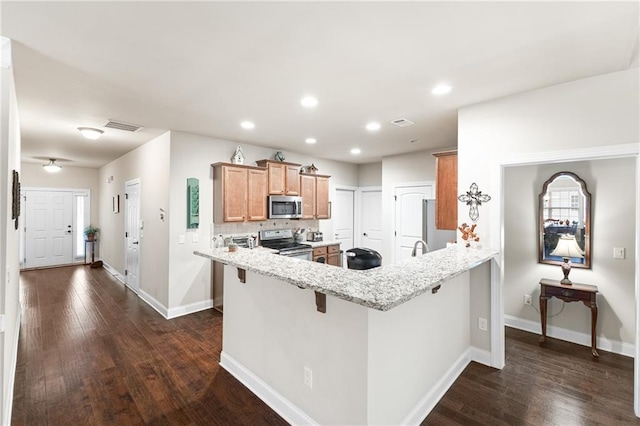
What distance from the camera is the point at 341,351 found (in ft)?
6.10

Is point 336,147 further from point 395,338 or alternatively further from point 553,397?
point 553,397

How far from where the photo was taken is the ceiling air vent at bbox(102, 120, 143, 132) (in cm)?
383

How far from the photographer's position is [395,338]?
1.93m

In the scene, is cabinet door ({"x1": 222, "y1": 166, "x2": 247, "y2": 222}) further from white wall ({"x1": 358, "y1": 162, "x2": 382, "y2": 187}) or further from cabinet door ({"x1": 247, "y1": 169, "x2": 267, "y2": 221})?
white wall ({"x1": 358, "y1": 162, "x2": 382, "y2": 187})

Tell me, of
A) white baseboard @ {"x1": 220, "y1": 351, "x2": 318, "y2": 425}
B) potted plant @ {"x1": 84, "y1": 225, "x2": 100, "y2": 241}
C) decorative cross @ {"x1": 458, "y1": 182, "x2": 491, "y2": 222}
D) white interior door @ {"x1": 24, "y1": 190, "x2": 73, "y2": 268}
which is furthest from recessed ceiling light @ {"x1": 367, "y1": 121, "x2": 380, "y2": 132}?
white interior door @ {"x1": 24, "y1": 190, "x2": 73, "y2": 268}

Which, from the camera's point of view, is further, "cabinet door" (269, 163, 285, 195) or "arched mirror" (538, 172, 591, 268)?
"cabinet door" (269, 163, 285, 195)

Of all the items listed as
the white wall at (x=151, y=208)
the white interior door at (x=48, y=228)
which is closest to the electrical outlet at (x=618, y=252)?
the white wall at (x=151, y=208)

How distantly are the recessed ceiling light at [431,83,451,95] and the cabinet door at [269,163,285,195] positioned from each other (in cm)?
303

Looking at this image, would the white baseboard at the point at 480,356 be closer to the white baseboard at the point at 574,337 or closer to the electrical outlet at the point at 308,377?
the white baseboard at the point at 574,337

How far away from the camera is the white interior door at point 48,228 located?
741 cm

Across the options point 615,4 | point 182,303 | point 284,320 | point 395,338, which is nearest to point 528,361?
point 395,338

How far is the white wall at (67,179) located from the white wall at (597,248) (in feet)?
32.0

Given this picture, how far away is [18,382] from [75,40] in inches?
115

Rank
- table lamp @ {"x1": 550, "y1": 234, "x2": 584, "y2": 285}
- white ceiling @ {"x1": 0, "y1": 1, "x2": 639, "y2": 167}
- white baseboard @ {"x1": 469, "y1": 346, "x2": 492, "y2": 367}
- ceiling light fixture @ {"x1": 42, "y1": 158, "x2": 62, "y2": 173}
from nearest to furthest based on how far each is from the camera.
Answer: white ceiling @ {"x1": 0, "y1": 1, "x2": 639, "y2": 167}
white baseboard @ {"x1": 469, "y1": 346, "x2": 492, "y2": 367}
table lamp @ {"x1": 550, "y1": 234, "x2": 584, "y2": 285}
ceiling light fixture @ {"x1": 42, "y1": 158, "x2": 62, "y2": 173}
